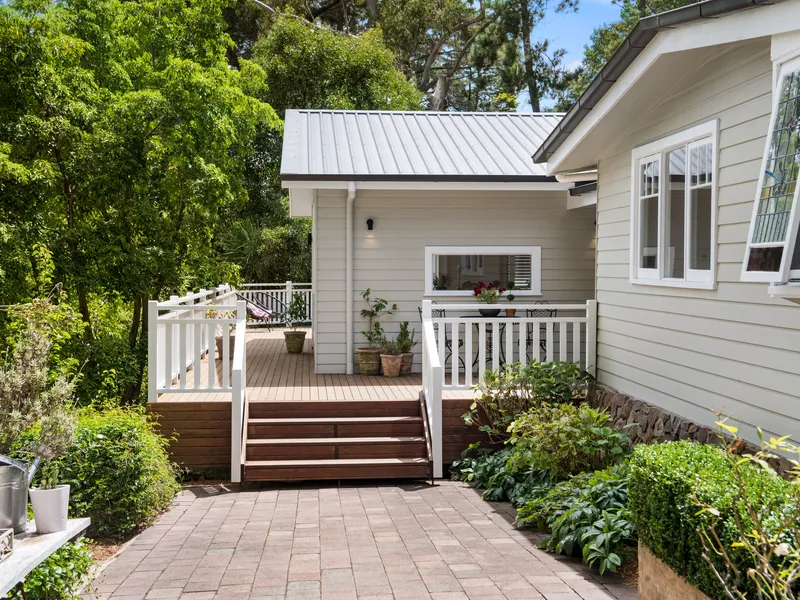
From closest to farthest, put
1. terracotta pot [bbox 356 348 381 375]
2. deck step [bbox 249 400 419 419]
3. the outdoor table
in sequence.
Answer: the outdoor table, deck step [bbox 249 400 419 419], terracotta pot [bbox 356 348 381 375]

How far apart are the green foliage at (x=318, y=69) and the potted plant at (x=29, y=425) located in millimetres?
17550

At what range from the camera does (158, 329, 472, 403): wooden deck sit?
29.3 feet

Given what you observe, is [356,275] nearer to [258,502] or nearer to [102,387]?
[102,387]

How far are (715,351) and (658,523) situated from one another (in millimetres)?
2301

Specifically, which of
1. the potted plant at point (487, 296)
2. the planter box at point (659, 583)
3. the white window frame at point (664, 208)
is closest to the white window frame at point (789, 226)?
the white window frame at point (664, 208)

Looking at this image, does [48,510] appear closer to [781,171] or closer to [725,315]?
[781,171]

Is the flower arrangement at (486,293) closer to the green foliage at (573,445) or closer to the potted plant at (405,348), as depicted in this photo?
the potted plant at (405,348)

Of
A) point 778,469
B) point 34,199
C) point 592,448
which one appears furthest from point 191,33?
point 778,469

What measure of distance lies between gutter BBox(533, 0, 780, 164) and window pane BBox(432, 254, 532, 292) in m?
2.79

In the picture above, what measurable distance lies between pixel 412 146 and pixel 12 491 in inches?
359

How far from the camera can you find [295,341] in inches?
548

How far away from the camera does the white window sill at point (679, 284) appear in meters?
6.13

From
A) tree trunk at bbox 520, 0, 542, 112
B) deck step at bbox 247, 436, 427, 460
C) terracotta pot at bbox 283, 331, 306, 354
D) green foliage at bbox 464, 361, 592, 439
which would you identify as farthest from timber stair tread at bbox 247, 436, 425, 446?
tree trunk at bbox 520, 0, 542, 112

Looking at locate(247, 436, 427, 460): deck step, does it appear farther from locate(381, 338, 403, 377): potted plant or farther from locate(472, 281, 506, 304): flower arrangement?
locate(472, 281, 506, 304): flower arrangement
